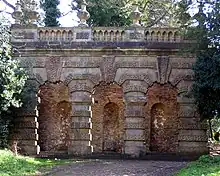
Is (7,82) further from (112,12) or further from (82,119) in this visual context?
(112,12)

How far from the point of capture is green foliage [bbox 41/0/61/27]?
2586 centimetres

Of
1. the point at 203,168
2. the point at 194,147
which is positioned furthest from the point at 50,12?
the point at 203,168

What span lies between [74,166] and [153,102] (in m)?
8.36

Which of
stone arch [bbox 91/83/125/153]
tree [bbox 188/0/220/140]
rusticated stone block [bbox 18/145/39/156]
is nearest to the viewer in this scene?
tree [bbox 188/0/220/140]

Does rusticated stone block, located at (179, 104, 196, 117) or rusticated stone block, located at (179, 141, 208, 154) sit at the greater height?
rusticated stone block, located at (179, 104, 196, 117)

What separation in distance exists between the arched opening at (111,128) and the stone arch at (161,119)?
5.56 feet

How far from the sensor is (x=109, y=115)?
79.8 feet

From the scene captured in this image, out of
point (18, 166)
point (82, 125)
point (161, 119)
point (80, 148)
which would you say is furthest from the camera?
point (161, 119)

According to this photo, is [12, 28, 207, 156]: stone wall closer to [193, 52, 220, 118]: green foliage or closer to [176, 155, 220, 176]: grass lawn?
[193, 52, 220, 118]: green foliage

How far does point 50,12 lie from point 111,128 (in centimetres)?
753

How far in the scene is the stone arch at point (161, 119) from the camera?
77.3 ft

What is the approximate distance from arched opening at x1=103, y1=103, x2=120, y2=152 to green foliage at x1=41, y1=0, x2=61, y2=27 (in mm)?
5934

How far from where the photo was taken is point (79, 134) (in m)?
19.9

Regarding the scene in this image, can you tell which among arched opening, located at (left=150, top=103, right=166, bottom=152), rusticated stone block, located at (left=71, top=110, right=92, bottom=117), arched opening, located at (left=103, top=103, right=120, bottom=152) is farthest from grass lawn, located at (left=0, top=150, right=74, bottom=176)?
arched opening, located at (left=150, top=103, right=166, bottom=152)
